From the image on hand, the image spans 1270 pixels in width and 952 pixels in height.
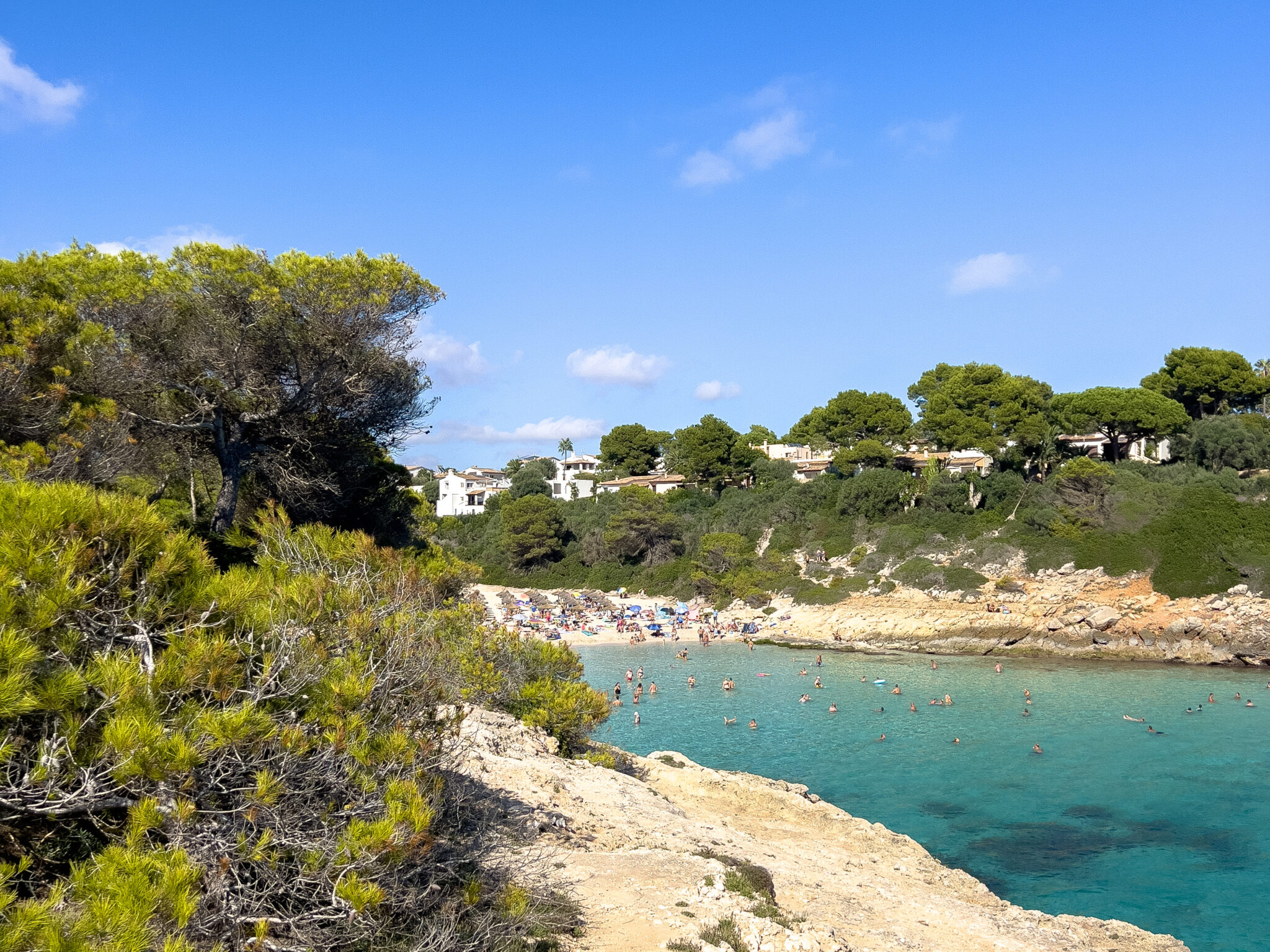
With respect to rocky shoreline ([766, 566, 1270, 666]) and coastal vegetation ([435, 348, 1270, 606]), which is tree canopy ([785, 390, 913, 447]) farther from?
rocky shoreline ([766, 566, 1270, 666])

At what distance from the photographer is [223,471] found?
15172 mm

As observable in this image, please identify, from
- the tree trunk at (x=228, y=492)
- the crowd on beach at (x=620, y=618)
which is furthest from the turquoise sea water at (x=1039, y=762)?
the tree trunk at (x=228, y=492)

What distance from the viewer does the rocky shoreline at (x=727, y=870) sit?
29.8ft

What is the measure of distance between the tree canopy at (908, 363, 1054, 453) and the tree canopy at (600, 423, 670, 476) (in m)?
32.0

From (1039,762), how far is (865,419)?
145ft

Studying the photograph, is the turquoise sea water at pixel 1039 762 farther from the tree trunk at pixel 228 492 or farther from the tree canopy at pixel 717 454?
the tree canopy at pixel 717 454

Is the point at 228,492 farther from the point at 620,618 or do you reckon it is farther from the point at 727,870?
the point at 620,618

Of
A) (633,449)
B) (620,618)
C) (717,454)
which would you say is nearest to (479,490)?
(633,449)

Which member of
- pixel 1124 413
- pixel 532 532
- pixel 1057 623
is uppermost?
pixel 1124 413

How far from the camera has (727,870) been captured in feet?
35.0

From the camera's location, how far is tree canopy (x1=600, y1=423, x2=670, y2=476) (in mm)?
86438

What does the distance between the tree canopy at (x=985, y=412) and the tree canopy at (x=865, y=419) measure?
409 centimetres

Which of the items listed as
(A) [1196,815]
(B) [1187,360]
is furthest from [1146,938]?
(B) [1187,360]

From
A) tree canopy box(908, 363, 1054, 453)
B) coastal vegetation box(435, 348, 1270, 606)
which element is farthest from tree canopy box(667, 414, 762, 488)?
tree canopy box(908, 363, 1054, 453)
